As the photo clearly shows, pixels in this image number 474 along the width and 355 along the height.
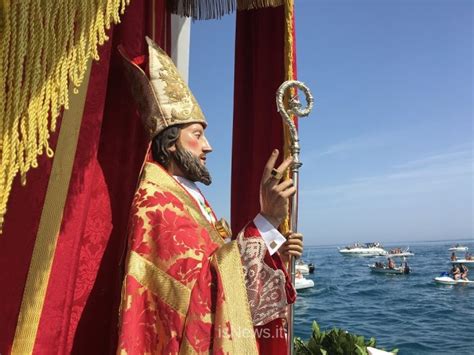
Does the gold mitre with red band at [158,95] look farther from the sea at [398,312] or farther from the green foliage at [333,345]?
the sea at [398,312]

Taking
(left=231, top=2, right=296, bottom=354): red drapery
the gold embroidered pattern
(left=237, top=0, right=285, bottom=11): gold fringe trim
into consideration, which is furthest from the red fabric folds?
the gold embroidered pattern

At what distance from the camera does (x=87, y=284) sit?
5.38 ft

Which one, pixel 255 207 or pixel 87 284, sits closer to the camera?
pixel 87 284

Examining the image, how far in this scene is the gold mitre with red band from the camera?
75.7 inches

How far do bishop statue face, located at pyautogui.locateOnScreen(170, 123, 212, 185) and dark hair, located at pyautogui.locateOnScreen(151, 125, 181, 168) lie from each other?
0.02 metres

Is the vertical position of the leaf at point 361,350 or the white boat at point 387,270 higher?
the leaf at point 361,350

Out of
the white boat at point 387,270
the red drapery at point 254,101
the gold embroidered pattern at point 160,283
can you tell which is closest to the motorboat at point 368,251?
the white boat at point 387,270

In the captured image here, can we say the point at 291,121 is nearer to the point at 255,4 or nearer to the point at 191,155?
the point at 191,155

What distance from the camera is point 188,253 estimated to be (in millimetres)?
1514

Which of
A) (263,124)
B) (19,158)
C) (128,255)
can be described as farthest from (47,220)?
(263,124)

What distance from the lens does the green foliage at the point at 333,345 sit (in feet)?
14.1

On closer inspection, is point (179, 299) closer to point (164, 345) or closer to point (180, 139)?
point (164, 345)

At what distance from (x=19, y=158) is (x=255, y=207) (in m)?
1.75

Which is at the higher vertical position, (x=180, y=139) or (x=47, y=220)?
(x=180, y=139)
